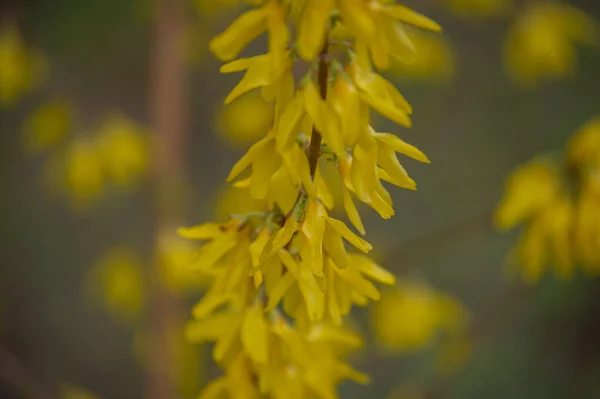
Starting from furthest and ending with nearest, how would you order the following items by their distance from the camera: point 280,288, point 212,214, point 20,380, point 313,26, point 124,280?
point 212,214, point 124,280, point 20,380, point 280,288, point 313,26

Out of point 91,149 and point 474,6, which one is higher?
point 474,6

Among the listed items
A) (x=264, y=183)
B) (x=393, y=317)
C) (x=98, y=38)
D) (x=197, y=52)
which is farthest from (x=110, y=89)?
(x=264, y=183)

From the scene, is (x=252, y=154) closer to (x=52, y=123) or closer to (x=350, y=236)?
(x=350, y=236)

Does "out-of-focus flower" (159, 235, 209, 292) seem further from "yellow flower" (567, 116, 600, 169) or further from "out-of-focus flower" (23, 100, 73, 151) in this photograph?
"yellow flower" (567, 116, 600, 169)

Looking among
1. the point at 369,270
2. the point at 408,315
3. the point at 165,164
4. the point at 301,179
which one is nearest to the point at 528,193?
the point at 408,315

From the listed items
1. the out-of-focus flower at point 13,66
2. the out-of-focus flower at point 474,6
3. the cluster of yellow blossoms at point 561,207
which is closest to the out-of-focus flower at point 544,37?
the out-of-focus flower at point 474,6

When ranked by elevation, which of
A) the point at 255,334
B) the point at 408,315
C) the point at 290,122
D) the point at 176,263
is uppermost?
the point at 290,122

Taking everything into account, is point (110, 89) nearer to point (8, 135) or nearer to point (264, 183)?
point (8, 135)
